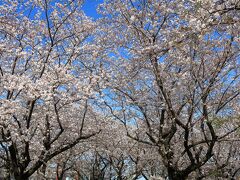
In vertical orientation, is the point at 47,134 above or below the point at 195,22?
above

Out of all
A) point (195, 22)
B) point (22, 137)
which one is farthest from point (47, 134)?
point (195, 22)

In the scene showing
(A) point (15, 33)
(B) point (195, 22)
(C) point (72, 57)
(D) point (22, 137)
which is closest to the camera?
(B) point (195, 22)

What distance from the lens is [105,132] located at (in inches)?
800

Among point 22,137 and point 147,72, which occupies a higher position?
point 147,72

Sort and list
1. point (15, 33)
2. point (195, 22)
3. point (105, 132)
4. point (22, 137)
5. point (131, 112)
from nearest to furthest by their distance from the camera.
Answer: point (195, 22), point (22, 137), point (15, 33), point (131, 112), point (105, 132)

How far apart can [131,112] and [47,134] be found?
4.59 metres

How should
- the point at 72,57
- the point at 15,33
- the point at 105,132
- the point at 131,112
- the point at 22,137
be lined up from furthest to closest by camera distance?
the point at 105,132 → the point at 131,112 → the point at 72,57 → the point at 15,33 → the point at 22,137

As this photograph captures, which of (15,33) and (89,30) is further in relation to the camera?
(89,30)

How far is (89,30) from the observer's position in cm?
1591

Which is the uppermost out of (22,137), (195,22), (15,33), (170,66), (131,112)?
(15,33)

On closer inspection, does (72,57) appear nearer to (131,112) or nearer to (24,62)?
(24,62)

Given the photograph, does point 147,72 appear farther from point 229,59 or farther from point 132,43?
point 229,59

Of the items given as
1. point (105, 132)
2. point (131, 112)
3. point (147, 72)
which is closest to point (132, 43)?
point (147, 72)

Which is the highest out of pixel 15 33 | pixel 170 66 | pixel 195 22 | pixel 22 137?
pixel 15 33
